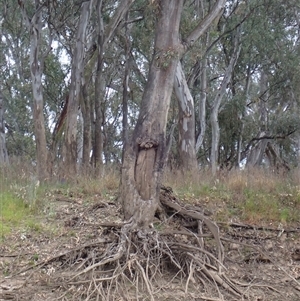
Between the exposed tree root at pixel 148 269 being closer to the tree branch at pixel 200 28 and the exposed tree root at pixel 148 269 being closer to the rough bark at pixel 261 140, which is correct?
the tree branch at pixel 200 28

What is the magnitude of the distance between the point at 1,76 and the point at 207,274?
1851 centimetres

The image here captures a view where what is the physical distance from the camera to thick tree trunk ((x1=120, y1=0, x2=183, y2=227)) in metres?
7.20

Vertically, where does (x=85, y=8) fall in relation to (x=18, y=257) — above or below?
above

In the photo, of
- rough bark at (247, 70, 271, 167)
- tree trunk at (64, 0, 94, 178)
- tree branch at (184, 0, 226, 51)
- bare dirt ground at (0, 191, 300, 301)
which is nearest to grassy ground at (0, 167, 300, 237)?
bare dirt ground at (0, 191, 300, 301)

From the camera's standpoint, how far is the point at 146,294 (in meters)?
6.16

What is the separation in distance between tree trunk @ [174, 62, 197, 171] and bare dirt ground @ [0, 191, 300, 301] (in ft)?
18.3

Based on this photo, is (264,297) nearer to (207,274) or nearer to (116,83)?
(207,274)

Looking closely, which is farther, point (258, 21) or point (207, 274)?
point (258, 21)

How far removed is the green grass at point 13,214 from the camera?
25.2 ft

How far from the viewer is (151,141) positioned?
284 inches

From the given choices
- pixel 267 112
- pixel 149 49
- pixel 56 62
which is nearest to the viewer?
pixel 149 49

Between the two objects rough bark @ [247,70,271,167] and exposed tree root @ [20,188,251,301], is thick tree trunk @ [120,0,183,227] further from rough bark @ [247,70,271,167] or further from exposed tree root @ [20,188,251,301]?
rough bark @ [247,70,271,167]

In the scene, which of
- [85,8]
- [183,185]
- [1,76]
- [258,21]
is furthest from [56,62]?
[183,185]

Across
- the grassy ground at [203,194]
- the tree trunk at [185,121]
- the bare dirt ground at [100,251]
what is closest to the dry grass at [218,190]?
the grassy ground at [203,194]
